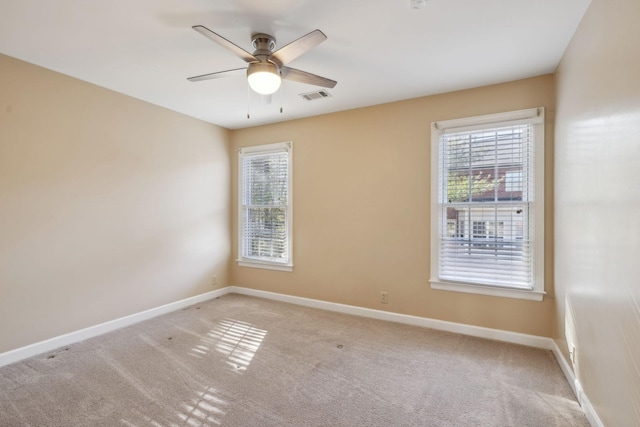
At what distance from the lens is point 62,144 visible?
2.94 meters

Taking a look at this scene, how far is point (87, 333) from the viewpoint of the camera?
3.12 m

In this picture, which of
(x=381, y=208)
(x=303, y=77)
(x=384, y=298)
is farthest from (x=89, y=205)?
(x=384, y=298)

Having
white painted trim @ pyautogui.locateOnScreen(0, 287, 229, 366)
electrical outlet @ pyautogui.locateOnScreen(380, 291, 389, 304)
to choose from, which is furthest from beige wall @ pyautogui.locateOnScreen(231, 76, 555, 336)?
white painted trim @ pyautogui.locateOnScreen(0, 287, 229, 366)

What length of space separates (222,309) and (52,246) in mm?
1959

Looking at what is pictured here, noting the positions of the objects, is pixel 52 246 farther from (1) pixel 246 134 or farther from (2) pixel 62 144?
(1) pixel 246 134

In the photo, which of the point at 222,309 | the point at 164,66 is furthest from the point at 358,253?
the point at 164,66

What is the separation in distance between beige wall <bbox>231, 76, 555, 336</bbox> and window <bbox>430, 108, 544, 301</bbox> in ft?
0.31

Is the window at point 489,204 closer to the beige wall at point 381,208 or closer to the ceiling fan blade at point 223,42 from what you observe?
the beige wall at point 381,208

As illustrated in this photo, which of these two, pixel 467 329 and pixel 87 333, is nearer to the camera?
pixel 87 333

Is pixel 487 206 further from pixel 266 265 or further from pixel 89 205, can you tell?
pixel 89 205

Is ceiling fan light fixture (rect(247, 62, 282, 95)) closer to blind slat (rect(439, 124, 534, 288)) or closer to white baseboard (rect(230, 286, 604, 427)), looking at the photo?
blind slat (rect(439, 124, 534, 288))

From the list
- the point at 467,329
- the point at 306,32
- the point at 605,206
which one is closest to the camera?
the point at 605,206

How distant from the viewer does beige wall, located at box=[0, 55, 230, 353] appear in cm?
265

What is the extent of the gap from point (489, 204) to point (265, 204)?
9.75ft
